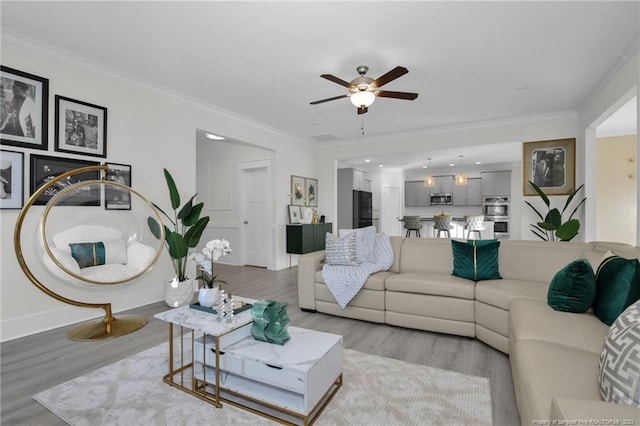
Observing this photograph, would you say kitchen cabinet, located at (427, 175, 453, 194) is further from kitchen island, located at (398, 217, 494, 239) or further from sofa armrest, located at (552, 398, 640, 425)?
sofa armrest, located at (552, 398, 640, 425)

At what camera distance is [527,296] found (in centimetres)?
237

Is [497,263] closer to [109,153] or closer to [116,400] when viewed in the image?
[116,400]

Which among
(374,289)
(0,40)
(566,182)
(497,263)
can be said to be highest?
(0,40)

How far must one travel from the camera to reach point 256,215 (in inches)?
254

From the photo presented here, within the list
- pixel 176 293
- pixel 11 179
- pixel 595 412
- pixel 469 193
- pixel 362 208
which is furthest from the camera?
pixel 469 193

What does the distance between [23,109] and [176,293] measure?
2.26m

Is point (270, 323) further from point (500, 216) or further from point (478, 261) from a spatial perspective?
point (500, 216)

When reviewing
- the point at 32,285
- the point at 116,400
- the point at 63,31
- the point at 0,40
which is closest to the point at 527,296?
the point at 116,400

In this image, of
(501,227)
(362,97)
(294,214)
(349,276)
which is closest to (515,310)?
(349,276)

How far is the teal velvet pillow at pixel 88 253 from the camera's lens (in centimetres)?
273

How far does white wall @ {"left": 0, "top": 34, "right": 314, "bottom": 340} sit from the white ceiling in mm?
199

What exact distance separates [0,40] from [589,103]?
6.67 meters

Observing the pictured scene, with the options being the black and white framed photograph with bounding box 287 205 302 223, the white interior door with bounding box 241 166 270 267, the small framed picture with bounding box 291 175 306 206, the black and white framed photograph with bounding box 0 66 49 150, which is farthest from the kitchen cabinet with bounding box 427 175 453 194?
the black and white framed photograph with bounding box 0 66 49 150

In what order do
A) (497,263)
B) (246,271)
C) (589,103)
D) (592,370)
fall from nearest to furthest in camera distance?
(592,370), (497,263), (589,103), (246,271)
